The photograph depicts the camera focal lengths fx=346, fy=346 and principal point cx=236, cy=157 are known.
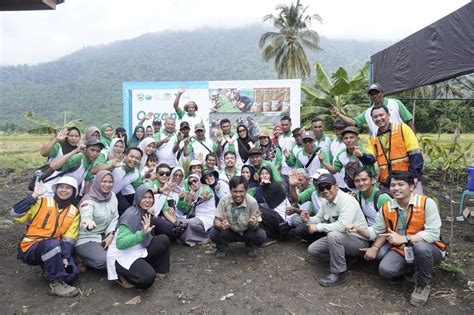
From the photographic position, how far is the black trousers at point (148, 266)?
356 centimetres

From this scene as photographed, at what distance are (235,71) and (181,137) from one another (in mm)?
81956

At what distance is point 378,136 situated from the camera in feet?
13.8

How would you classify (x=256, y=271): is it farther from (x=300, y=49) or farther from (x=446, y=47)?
(x=300, y=49)

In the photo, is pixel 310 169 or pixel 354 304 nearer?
pixel 354 304

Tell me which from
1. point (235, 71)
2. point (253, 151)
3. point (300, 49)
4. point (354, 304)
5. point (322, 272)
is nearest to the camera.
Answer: point (354, 304)

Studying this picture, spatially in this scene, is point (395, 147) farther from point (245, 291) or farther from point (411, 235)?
point (245, 291)

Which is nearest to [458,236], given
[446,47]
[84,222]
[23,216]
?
[446,47]

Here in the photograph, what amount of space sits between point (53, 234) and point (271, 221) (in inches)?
108

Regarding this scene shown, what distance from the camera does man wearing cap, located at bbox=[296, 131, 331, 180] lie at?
506 centimetres

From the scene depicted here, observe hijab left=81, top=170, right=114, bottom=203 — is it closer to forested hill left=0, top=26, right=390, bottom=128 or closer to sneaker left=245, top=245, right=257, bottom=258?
sneaker left=245, top=245, right=257, bottom=258

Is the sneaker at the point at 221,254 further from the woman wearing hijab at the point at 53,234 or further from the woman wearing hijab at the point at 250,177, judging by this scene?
the woman wearing hijab at the point at 53,234

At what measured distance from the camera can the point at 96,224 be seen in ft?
13.1

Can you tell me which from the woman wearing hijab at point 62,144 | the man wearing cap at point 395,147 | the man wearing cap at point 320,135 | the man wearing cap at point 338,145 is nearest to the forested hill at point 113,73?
the woman wearing hijab at point 62,144

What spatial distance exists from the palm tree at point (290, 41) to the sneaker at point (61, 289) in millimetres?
29438
